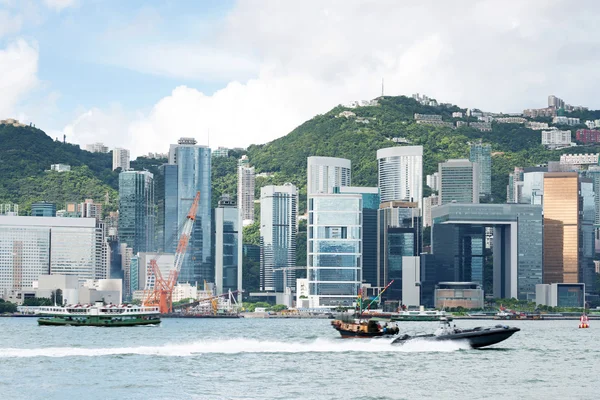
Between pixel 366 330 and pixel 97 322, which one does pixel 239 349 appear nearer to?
pixel 366 330

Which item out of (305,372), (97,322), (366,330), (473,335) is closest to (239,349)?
(366,330)

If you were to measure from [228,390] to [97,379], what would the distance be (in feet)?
36.7

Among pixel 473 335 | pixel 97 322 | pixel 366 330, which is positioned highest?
pixel 473 335

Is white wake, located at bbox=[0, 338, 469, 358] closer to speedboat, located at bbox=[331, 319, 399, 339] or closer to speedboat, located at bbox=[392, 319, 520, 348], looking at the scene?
speedboat, located at bbox=[392, 319, 520, 348]

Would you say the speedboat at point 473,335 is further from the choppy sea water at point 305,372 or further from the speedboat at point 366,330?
the speedboat at point 366,330

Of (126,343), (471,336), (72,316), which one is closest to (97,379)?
(471,336)

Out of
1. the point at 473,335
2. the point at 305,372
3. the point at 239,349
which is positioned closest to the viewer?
the point at 305,372

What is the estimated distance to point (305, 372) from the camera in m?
81.8

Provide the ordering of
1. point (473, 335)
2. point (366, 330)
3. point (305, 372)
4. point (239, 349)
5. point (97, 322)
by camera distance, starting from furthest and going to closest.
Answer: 1. point (97, 322)
2. point (366, 330)
3. point (239, 349)
4. point (473, 335)
5. point (305, 372)

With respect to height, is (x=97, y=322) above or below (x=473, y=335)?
below

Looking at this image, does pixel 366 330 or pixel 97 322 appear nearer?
pixel 366 330

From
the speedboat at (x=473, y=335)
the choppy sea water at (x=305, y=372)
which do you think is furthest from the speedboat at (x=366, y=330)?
the speedboat at (x=473, y=335)

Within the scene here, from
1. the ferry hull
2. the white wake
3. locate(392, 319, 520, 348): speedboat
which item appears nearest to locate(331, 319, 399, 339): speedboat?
the white wake

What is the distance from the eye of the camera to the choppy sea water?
231 ft
